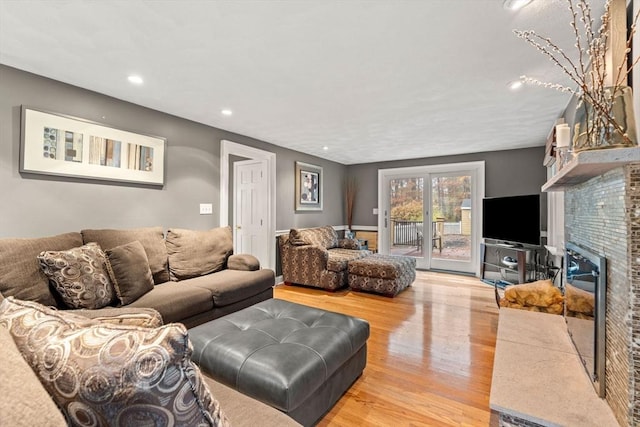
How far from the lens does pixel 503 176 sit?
4.87 meters

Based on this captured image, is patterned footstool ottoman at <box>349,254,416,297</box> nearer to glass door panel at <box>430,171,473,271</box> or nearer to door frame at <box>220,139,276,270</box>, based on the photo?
door frame at <box>220,139,276,270</box>

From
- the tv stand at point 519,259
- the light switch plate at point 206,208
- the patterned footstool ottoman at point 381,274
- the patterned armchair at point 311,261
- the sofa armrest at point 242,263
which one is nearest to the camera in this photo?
the sofa armrest at point 242,263

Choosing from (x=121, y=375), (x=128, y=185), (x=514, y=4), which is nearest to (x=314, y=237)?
(x=128, y=185)

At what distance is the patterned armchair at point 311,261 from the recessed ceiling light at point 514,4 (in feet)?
10.7

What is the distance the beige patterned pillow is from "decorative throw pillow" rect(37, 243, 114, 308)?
1.56m

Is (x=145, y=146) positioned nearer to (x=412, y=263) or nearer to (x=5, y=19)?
(x=5, y=19)

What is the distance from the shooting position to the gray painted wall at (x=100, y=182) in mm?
2197

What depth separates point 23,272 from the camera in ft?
6.10

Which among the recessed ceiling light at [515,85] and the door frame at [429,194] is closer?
the recessed ceiling light at [515,85]

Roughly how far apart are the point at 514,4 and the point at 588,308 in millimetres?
1595

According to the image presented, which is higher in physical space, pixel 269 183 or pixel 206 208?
pixel 269 183

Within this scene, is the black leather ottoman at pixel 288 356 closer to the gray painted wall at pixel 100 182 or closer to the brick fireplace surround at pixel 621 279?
the brick fireplace surround at pixel 621 279

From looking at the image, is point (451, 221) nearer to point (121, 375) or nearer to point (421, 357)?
point (421, 357)

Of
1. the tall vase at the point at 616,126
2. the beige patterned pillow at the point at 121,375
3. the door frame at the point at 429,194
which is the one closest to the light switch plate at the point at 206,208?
the beige patterned pillow at the point at 121,375
